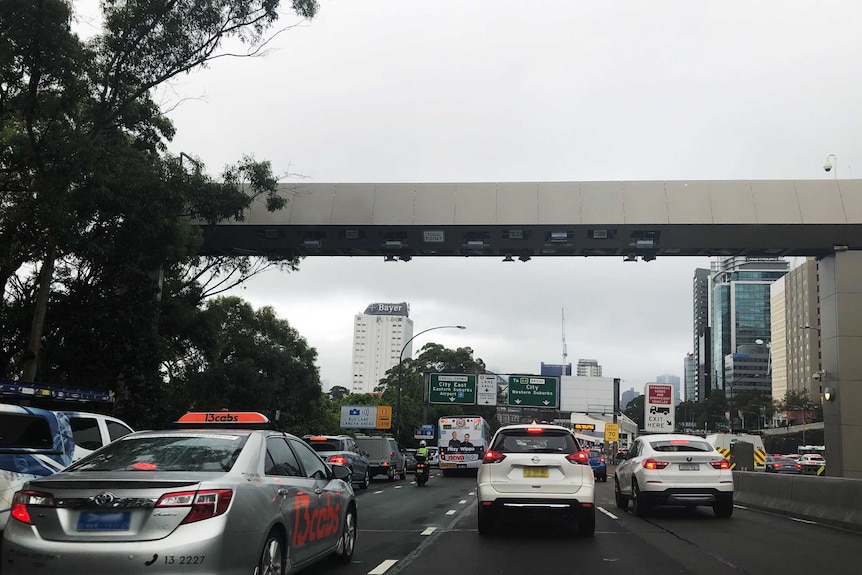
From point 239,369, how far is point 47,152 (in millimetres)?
31200

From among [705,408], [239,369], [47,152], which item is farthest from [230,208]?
[705,408]

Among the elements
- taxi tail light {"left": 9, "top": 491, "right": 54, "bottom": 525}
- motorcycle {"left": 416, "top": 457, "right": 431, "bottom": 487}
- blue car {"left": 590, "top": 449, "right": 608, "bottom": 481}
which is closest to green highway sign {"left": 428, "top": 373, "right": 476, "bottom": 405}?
blue car {"left": 590, "top": 449, "right": 608, "bottom": 481}

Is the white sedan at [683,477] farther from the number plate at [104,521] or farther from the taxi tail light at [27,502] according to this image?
the taxi tail light at [27,502]

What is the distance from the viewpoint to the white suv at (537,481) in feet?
36.9

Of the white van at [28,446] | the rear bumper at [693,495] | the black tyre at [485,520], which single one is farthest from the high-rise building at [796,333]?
the white van at [28,446]

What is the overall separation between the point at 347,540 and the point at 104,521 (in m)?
3.77

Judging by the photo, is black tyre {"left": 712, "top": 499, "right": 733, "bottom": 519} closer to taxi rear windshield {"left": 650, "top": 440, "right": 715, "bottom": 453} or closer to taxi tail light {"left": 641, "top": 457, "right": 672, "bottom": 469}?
taxi tail light {"left": 641, "top": 457, "right": 672, "bottom": 469}

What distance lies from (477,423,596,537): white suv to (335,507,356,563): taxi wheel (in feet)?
9.51

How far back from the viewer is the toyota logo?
550 cm

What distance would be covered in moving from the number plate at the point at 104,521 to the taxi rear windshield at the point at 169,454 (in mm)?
618

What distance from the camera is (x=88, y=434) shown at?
10.9 m

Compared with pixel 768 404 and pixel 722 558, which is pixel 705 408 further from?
pixel 722 558

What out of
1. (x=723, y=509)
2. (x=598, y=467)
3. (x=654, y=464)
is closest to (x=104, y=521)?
(x=654, y=464)

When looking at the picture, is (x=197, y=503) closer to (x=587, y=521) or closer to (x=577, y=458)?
(x=577, y=458)
